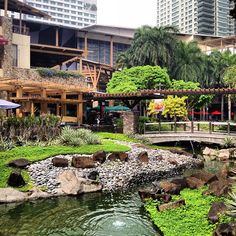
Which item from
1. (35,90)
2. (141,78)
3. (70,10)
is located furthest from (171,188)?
(70,10)

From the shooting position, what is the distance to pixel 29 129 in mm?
20031

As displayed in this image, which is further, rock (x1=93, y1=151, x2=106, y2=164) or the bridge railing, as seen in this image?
the bridge railing

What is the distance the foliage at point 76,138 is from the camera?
20.6 meters

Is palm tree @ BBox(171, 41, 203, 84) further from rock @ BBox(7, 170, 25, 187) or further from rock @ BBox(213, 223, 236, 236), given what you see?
rock @ BBox(213, 223, 236, 236)

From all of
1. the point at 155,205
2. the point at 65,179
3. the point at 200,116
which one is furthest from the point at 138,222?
the point at 200,116

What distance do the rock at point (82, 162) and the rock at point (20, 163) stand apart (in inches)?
88.6

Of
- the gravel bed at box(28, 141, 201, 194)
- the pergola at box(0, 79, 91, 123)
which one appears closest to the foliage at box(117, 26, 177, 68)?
the pergola at box(0, 79, 91, 123)

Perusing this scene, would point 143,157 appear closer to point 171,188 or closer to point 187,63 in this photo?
point 171,188

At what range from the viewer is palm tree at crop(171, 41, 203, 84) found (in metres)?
44.8

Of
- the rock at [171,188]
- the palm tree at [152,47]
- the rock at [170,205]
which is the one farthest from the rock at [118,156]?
the palm tree at [152,47]

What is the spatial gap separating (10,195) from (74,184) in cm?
267

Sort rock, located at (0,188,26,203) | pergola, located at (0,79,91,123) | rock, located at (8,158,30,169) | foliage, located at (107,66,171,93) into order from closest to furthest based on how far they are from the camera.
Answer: rock, located at (0,188,26,203)
rock, located at (8,158,30,169)
pergola, located at (0,79,91,123)
foliage, located at (107,66,171,93)

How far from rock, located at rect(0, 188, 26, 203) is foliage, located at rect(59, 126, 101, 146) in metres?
6.94

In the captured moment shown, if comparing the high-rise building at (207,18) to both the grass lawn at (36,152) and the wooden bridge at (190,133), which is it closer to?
the wooden bridge at (190,133)
